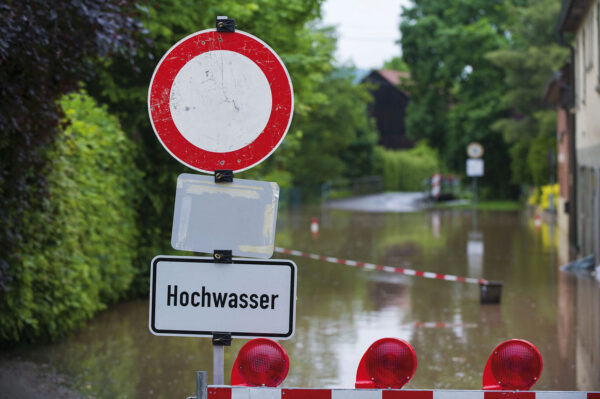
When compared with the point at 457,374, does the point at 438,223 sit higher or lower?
higher

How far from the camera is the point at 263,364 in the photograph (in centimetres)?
385

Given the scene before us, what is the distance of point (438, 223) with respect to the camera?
32812 mm

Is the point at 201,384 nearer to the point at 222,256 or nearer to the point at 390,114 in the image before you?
the point at 222,256

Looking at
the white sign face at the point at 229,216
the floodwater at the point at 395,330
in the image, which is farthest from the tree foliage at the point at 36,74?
the white sign face at the point at 229,216

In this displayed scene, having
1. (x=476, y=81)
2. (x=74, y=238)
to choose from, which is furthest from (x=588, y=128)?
(x=476, y=81)

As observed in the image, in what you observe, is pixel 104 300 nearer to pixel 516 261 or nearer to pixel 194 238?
pixel 194 238

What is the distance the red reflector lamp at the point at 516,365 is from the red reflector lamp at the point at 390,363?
36 centimetres

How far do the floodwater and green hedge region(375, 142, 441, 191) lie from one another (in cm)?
4710

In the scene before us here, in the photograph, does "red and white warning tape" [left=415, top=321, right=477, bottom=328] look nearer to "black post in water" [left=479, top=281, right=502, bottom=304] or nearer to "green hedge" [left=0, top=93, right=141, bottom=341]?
"black post in water" [left=479, top=281, right=502, bottom=304]

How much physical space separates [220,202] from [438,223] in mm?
29395

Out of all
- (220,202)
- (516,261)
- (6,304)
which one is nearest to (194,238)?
(220,202)

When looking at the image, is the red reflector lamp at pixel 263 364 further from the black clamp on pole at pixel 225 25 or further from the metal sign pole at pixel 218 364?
the black clamp on pole at pixel 225 25

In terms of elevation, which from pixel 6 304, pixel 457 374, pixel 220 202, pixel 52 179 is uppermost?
pixel 52 179

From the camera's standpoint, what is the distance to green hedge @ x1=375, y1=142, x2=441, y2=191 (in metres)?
68.3
